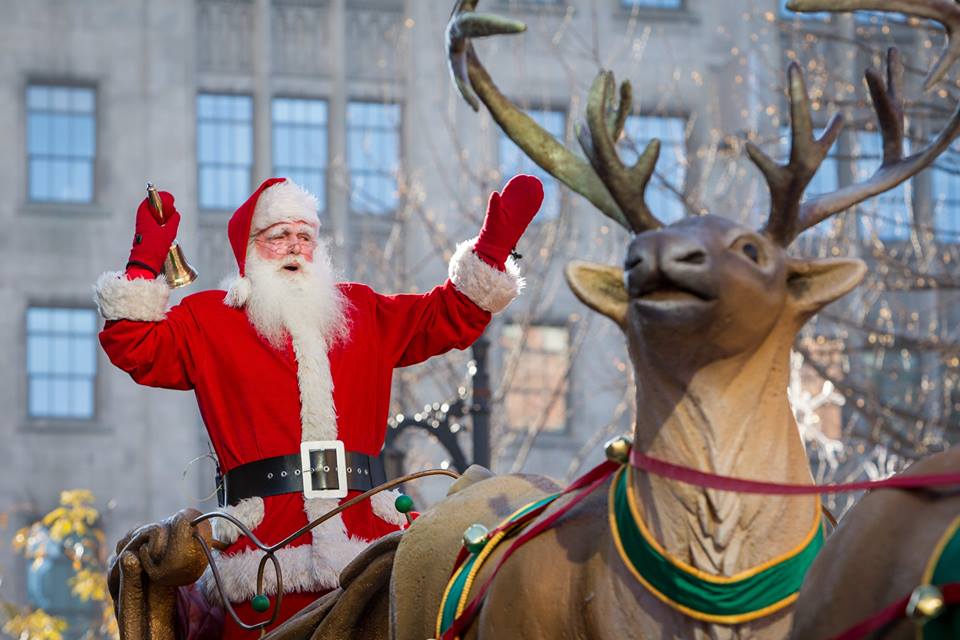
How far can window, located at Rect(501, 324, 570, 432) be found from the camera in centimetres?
2283

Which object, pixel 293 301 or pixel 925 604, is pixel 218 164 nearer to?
pixel 293 301

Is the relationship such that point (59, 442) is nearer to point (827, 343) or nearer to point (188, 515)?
point (827, 343)

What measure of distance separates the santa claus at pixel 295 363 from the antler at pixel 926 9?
176cm

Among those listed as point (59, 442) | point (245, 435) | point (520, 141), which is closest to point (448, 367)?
point (59, 442)

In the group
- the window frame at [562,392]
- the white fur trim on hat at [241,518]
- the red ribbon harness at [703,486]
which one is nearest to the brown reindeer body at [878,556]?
the red ribbon harness at [703,486]

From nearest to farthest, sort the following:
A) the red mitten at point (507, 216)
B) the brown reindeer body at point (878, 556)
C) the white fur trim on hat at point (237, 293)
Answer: the brown reindeer body at point (878, 556) < the red mitten at point (507, 216) < the white fur trim on hat at point (237, 293)

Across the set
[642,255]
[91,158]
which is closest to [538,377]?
[91,158]

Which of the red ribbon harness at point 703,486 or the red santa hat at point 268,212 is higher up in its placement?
the red santa hat at point 268,212

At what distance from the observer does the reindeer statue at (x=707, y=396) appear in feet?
12.2

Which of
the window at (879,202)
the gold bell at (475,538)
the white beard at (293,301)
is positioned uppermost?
the window at (879,202)

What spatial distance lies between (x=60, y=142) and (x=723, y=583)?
2299 centimetres

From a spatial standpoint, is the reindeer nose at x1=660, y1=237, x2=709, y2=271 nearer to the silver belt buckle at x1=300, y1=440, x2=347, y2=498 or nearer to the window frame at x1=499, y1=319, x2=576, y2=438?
the silver belt buckle at x1=300, y1=440, x2=347, y2=498

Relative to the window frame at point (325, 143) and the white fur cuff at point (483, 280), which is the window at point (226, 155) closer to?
the window frame at point (325, 143)

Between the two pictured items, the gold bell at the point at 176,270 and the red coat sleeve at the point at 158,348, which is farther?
the gold bell at the point at 176,270
